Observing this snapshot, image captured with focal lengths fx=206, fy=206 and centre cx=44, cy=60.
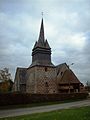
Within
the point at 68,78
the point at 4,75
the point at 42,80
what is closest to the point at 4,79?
the point at 4,75

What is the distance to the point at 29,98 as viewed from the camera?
35062 mm

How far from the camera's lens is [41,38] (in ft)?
181

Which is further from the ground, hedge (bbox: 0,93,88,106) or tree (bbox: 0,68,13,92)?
tree (bbox: 0,68,13,92)

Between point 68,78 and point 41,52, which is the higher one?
point 41,52

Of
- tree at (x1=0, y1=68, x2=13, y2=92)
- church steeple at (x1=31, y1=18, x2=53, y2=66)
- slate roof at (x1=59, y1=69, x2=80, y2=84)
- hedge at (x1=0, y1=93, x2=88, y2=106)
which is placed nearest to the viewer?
hedge at (x1=0, y1=93, x2=88, y2=106)

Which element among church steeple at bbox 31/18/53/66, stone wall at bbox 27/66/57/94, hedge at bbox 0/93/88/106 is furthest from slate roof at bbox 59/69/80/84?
hedge at bbox 0/93/88/106

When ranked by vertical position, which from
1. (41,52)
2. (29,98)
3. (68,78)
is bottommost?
(29,98)

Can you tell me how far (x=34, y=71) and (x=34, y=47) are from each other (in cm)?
711

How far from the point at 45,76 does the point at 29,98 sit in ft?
55.0

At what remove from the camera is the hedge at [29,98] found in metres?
31.9

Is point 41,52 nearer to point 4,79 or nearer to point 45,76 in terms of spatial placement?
point 45,76

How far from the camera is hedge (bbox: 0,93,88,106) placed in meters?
31.9

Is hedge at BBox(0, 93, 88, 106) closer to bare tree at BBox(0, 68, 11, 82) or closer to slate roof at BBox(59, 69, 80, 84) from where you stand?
slate roof at BBox(59, 69, 80, 84)

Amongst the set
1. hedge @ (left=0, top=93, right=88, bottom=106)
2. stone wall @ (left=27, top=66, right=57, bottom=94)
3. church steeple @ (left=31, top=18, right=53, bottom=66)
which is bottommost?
hedge @ (left=0, top=93, right=88, bottom=106)
